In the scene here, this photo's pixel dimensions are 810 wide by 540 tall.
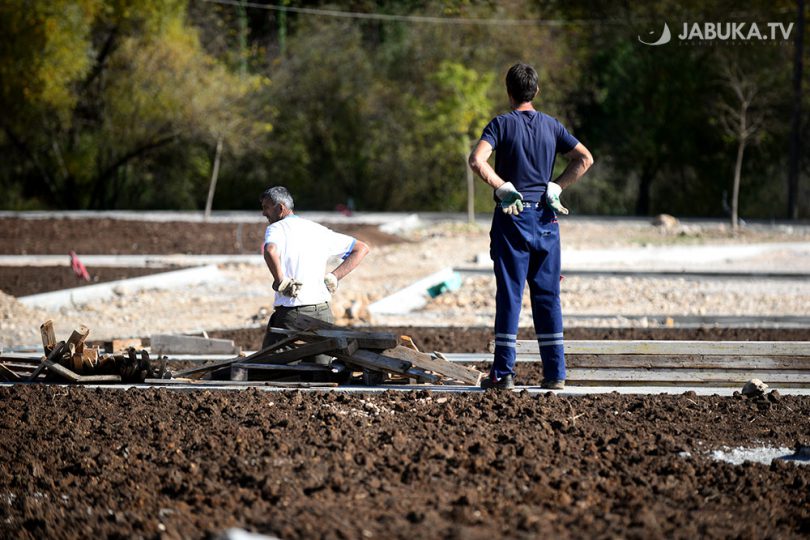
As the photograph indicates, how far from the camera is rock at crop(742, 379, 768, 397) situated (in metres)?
7.33

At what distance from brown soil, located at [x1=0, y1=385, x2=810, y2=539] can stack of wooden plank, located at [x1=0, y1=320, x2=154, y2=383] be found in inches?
19.3

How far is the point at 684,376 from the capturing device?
25.5ft

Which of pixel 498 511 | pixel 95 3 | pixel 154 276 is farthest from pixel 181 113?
pixel 498 511

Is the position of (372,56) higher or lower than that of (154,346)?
higher

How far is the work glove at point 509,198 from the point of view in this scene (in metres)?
7.07

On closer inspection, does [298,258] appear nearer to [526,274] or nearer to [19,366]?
[526,274]

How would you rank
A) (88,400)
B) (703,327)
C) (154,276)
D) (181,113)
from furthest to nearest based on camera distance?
(181,113) < (154,276) < (703,327) < (88,400)

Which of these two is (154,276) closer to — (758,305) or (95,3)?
(758,305)

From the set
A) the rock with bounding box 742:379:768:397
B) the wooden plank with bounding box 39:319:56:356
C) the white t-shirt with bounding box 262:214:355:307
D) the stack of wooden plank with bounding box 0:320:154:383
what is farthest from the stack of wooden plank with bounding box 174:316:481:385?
the rock with bounding box 742:379:768:397

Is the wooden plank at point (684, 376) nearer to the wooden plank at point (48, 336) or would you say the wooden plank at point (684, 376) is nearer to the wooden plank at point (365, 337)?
the wooden plank at point (365, 337)

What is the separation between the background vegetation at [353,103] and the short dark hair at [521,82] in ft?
94.3

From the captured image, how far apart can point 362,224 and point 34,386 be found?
22487 mm

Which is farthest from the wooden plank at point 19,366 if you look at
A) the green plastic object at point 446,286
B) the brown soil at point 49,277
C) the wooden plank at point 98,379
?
the green plastic object at point 446,286

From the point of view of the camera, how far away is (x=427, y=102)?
4078cm
